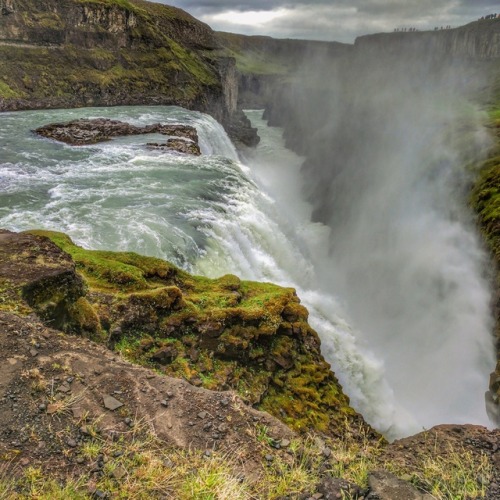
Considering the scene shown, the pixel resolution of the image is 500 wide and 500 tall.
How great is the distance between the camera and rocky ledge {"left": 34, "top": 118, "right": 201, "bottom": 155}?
3061 centimetres

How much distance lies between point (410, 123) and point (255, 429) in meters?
43.5

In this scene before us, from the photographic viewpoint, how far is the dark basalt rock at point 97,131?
31.9m

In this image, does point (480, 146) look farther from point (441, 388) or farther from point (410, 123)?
point (441, 388)

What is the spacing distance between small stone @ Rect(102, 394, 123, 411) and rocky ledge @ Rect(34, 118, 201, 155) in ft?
83.2

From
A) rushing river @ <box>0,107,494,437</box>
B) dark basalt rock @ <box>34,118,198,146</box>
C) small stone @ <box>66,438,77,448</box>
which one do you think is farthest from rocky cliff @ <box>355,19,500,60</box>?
small stone @ <box>66,438,77,448</box>

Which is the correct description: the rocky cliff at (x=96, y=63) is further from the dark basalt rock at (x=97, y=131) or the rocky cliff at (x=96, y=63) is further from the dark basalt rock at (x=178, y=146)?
the dark basalt rock at (x=178, y=146)

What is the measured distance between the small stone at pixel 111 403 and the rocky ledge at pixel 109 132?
25.4 m

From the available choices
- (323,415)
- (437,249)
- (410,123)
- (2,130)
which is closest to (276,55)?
(410,123)

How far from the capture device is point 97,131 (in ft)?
112

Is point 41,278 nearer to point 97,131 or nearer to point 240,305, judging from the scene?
point 240,305

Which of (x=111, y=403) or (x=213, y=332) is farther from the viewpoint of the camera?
(x=213, y=332)

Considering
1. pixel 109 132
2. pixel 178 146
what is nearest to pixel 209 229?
pixel 178 146

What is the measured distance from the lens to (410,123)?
42906 mm

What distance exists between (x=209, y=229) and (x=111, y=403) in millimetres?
11306
